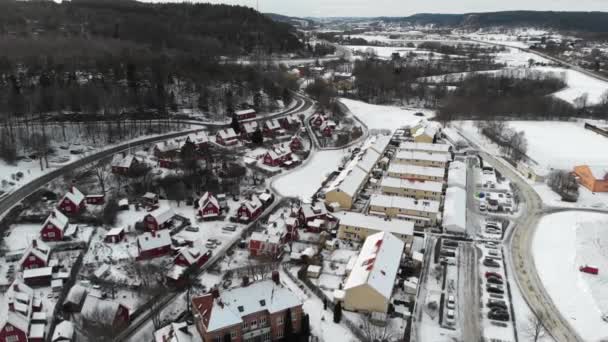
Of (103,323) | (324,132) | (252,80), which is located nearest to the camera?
(103,323)

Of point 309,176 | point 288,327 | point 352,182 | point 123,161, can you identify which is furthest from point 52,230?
point 352,182

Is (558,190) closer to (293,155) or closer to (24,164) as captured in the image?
(293,155)

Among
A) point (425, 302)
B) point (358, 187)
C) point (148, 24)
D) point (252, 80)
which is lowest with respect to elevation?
point (425, 302)

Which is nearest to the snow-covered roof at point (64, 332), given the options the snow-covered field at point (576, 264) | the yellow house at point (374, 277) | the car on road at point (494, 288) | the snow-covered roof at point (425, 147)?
the yellow house at point (374, 277)

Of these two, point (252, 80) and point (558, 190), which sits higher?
point (252, 80)

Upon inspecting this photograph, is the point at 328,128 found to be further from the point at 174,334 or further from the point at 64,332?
the point at 64,332

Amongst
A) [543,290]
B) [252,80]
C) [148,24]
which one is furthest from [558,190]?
[148,24]

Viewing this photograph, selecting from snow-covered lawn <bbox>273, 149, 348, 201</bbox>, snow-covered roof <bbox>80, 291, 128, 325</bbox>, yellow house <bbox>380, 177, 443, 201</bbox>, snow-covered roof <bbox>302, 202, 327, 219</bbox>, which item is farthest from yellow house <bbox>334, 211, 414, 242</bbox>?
snow-covered roof <bbox>80, 291, 128, 325</bbox>
